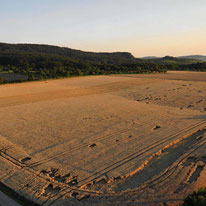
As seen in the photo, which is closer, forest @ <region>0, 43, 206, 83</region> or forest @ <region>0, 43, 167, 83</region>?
forest @ <region>0, 43, 206, 83</region>

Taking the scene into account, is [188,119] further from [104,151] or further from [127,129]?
[104,151]

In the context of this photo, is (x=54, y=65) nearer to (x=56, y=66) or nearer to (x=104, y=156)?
(x=56, y=66)

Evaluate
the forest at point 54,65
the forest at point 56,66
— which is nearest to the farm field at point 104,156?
the forest at point 56,66

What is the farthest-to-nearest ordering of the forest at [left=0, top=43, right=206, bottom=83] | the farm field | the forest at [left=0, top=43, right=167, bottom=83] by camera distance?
the forest at [left=0, top=43, right=167, bottom=83], the forest at [left=0, top=43, right=206, bottom=83], the farm field

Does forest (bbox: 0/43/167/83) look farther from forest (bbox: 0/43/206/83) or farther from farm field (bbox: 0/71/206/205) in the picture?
farm field (bbox: 0/71/206/205)

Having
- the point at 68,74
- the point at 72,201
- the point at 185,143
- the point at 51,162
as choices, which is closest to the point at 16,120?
the point at 51,162

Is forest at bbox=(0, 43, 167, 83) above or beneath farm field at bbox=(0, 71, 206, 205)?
above

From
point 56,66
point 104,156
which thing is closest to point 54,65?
point 56,66

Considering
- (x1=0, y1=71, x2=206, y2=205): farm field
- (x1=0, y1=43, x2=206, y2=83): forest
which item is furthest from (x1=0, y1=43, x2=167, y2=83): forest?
(x1=0, y1=71, x2=206, y2=205): farm field
